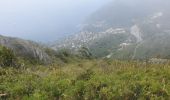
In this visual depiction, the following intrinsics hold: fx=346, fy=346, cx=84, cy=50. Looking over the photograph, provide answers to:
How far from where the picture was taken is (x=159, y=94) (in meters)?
14.3

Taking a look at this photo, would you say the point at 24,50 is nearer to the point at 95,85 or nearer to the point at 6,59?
the point at 6,59

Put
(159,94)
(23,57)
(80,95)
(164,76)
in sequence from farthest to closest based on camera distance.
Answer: (23,57) → (164,76) → (80,95) → (159,94)

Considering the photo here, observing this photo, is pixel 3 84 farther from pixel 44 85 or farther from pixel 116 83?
pixel 116 83

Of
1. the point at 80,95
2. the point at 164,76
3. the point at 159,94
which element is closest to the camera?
the point at 159,94

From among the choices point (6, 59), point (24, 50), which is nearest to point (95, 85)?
point (6, 59)

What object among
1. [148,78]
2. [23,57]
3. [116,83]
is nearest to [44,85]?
[116,83]

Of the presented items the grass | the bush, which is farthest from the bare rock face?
the grass

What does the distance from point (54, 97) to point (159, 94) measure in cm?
460

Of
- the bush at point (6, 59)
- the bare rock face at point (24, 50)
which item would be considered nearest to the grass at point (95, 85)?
Result: the bush at point (6, 59)

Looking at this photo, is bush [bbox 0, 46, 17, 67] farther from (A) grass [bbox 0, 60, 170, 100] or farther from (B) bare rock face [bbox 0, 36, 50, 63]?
(B) bare rock face [bbox 0, 36, 50, 63]

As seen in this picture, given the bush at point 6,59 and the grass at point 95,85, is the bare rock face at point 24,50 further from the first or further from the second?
the grass at point 95,85

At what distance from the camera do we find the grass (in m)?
14.5

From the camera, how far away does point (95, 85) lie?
15.6 meters

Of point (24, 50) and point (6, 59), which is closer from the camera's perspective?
point (6, 59)
